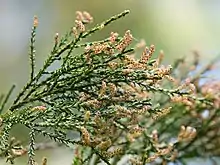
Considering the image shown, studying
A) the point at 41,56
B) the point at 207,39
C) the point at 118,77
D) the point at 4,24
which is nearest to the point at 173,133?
the point at 118,77

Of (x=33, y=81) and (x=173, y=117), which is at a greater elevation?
(x=173, y=117)

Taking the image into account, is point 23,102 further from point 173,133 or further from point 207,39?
point 207,39

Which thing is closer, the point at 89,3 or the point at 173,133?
the point at 173,133

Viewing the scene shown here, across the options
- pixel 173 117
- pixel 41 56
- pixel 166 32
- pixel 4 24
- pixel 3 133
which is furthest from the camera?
pixel 4 24

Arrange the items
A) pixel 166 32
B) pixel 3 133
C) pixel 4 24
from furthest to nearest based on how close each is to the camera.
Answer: pixel 4 24, pixel 166 32, pixel 3 133

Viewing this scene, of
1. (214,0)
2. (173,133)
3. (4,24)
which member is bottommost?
(173,133)

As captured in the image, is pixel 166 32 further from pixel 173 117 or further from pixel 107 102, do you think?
pixel 107 102

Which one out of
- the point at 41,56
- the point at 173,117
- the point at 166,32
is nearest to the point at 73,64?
the point at 173,117
